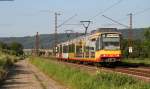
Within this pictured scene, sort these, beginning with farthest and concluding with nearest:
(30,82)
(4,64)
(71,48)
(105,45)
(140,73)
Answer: (71,48) < (4,64) < (105,45) < (30,82) < (140,73)

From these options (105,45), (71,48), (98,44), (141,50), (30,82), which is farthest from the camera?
(141,50)

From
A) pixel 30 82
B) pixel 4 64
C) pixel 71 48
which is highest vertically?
pixel 71 48

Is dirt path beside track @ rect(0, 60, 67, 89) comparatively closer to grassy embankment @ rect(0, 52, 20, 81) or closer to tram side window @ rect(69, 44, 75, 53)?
grassy embankment @ rect(0, 52, 20, 81)

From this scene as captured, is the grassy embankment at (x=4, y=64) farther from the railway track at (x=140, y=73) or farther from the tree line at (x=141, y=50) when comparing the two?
the tree line at (x=141, y=50)

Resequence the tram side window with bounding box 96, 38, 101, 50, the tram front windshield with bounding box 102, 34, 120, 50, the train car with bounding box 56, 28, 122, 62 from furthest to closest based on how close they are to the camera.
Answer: the tram side window with bounding box 96, 38, 101, 50 < the tram front windshield with bounding box 102, 34, 120, 50 < the train car with bounding box 56, 28, 122, 62

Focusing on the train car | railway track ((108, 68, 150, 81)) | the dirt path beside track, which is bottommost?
the dirt path beside track

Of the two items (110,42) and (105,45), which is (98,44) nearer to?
(105,45)

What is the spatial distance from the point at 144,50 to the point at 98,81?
86.4 meters

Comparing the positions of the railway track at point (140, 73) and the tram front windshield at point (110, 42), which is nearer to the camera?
the railway track at point (140, 73)

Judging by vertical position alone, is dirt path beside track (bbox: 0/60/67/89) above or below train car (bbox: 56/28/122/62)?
below

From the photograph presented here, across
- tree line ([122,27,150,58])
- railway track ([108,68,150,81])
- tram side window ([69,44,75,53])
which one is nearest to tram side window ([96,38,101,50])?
railway track ([108,68,150,81])

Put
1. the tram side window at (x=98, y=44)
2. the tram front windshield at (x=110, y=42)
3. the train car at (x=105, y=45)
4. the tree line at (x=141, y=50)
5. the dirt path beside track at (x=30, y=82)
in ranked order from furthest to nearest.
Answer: the tree line at (x=141, y=50)
the tram side window at (x=98, y=44)
the tram front windshield at (x=110, y=42)
the train car at (x=105, y=45)
the dirt path beside track at (x=30, y=82)

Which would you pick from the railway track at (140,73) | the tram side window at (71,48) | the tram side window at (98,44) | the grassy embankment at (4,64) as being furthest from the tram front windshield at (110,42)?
the tram side window at (71,48)

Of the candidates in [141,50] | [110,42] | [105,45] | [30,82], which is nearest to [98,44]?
[105,45]
